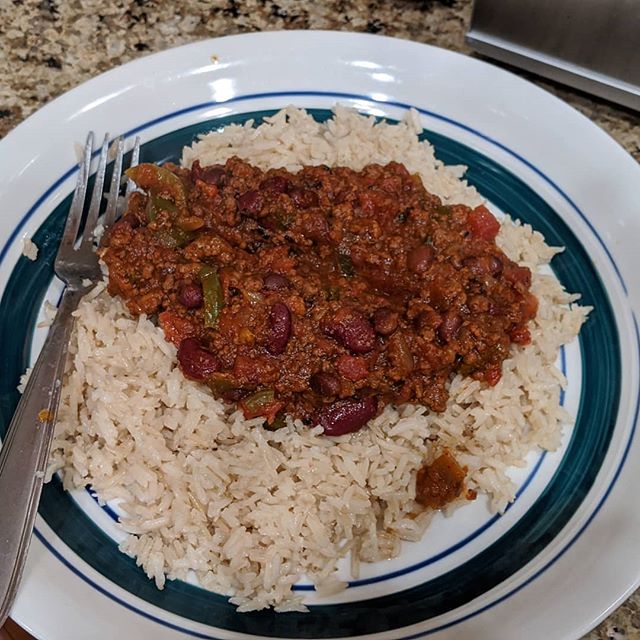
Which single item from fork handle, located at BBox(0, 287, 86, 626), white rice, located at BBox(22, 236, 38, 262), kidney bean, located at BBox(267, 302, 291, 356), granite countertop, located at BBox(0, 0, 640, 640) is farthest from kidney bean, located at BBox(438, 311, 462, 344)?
granite countertop, located at BBox(0, 0, 640, 640)

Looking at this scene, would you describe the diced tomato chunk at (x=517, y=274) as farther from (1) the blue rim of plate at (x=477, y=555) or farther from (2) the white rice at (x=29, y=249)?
(2) the white rice at (x=29, y=249)

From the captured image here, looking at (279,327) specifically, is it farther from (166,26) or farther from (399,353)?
(166,26)

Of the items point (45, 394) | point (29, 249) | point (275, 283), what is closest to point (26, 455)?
point (45, 394)

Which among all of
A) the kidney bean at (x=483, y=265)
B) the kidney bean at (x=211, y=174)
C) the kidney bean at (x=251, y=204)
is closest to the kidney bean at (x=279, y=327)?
the kidney bean at (x=251, y=204)

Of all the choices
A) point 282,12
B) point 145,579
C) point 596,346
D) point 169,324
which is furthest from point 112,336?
point 282,12

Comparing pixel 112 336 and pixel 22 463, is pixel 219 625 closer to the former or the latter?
pixel 22 463

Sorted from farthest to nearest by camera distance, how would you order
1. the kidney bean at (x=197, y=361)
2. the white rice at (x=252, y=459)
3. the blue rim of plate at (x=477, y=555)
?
the kidney bean at (x=197, y=361) → the white rice at (x=252, y=459) → the blue rim of plate at (x=477, y=555)

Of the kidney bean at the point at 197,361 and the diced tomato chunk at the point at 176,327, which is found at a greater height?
the diced tomato chunk at the point at 176,327
